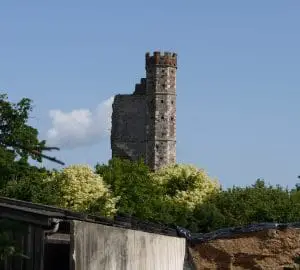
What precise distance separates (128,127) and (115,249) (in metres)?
89.1

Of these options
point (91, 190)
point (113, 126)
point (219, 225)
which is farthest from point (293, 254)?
point (113, 126)

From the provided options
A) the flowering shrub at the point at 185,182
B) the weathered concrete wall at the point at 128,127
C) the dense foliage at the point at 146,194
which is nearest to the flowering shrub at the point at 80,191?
the dense foliage at the point at 146,194

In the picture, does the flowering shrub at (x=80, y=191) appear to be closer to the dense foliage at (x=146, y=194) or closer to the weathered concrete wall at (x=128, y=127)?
the dense foliage at (x=146, y=194)

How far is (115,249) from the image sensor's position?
56.4 feet

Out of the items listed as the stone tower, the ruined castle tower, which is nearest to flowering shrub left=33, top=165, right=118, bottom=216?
the ruined castle tower

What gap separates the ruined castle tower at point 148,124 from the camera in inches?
4183

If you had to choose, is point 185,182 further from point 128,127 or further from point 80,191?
point 128,127

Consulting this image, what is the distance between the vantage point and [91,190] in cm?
5612

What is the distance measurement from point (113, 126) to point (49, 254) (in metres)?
88.9

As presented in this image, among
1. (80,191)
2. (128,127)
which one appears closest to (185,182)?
(80,191)

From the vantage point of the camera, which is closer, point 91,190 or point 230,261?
point 230,261

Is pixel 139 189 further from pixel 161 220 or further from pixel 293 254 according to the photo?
pixel 293 254

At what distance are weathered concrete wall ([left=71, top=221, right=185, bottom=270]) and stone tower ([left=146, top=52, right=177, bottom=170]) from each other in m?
81.6

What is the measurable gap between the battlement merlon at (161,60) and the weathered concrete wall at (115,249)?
8645 cm
